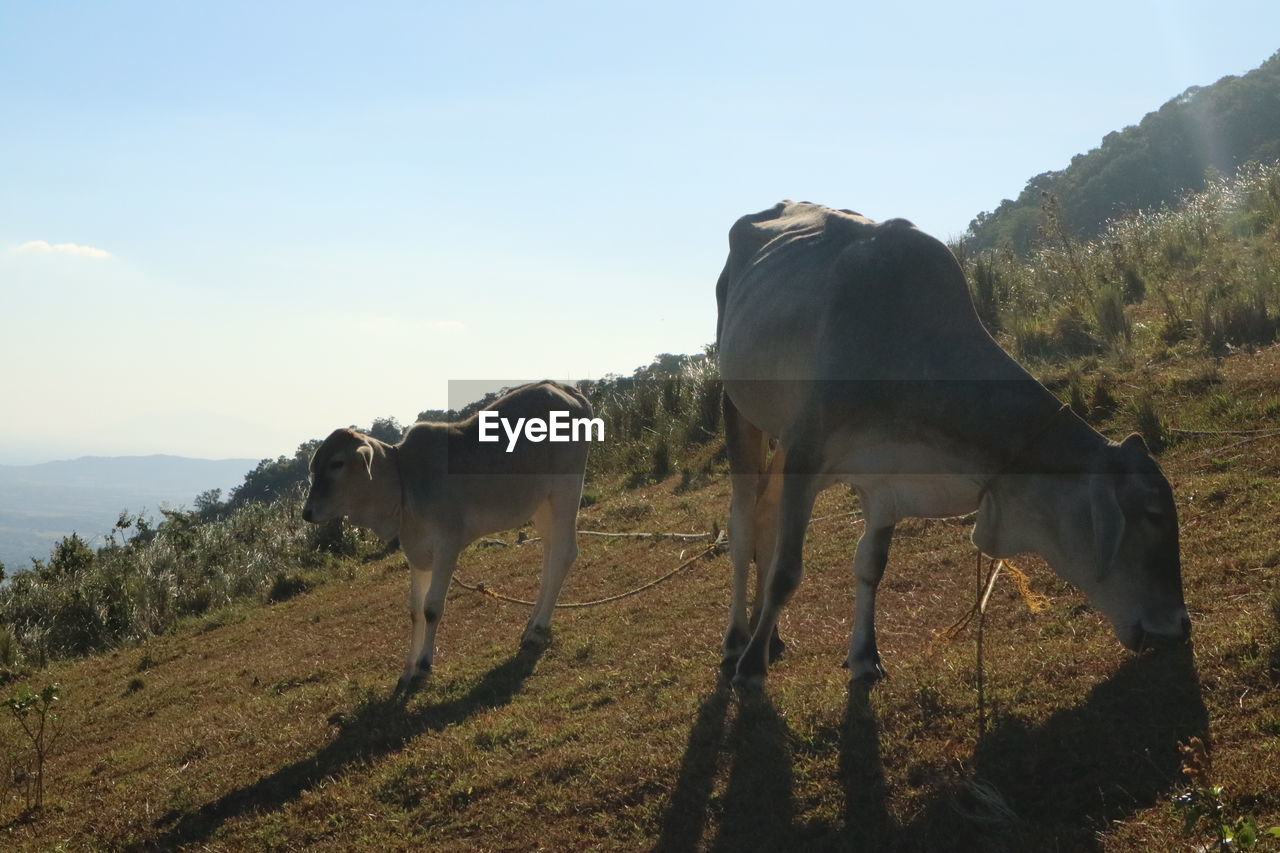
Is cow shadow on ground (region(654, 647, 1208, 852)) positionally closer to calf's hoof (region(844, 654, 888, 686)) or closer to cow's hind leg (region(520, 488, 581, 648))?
calf's hoof (region(844, 654, 888, 686))

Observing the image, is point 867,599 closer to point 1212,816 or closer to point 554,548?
point 1212,816

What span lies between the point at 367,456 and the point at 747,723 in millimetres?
3589

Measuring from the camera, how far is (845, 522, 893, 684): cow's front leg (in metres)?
5.90

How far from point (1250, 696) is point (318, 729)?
5207 millimetres

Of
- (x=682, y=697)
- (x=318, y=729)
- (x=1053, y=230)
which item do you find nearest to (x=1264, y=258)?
(x=1053, y=230)

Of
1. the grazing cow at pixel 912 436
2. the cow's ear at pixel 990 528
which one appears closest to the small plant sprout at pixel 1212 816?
the grazing cow at pixel 912 436

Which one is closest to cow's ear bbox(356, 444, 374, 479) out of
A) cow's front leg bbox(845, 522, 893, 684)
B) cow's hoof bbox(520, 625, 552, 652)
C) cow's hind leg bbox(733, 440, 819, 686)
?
cow's hoof bbox(520, 625, 552, 652)

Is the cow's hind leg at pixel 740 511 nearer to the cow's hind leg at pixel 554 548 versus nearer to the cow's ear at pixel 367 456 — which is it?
the cow's hind leg at pixel 554 548

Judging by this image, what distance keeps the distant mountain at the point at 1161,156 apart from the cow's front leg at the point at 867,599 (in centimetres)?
2868

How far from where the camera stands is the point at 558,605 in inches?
373

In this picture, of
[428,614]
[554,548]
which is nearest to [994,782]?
[428,614]

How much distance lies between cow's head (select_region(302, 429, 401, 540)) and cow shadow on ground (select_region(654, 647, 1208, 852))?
3.59 m

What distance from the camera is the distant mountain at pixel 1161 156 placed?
36.0 metres

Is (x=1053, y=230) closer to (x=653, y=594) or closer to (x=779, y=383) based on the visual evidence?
(x=653, y=594)
